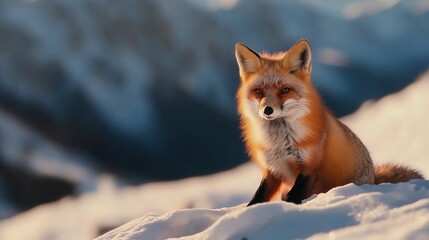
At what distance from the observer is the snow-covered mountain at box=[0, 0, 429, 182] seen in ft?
140

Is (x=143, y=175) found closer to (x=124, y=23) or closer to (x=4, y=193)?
(x=4, y=193)

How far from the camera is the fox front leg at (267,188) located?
221 inches

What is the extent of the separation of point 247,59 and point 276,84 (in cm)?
49

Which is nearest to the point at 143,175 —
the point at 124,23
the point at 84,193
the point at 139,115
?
the point at 84,193

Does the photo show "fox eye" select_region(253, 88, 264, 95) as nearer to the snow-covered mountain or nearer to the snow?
the snow

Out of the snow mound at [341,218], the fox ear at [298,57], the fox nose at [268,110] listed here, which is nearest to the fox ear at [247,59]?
the fox ear at [298,57]

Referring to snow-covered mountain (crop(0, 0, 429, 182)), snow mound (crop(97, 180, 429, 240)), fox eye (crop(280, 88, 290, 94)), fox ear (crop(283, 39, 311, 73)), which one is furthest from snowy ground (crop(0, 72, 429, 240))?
snow-covered mountain (crop(0, 0, 429, 182))

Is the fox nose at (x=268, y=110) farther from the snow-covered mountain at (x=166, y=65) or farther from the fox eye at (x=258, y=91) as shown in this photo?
the snow-covered mountain at (x=166, y=65)

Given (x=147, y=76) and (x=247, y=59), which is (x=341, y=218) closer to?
(x=247, y=59)

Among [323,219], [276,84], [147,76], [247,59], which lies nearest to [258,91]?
[276,84]

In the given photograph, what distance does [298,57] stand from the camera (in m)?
5.41

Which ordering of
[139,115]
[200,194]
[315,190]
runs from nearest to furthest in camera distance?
[315,190]
[200,194]
[139,115]

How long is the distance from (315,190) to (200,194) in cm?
2485

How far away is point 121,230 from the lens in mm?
5691
